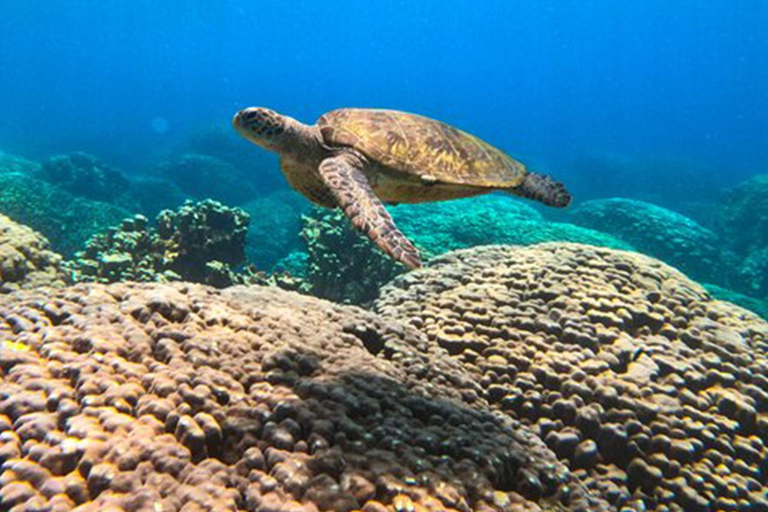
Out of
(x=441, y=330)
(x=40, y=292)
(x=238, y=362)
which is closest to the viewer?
(x=238, y=362)

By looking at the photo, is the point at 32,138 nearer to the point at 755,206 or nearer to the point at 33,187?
the point at 33,187

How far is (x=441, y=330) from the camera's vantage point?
4.50 m

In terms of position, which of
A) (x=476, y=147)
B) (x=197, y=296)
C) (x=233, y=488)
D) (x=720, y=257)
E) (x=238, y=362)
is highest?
(x=720, y=257)

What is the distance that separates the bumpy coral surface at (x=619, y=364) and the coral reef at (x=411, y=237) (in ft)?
6.74

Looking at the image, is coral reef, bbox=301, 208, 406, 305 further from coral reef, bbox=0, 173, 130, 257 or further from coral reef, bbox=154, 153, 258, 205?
coral reef, bbox=154, 153, 258, 205

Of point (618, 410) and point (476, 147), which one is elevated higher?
point (476, 147)

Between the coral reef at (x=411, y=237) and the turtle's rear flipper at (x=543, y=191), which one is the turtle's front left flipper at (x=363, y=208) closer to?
the turtle's rear flipper at (x=543, y=191)

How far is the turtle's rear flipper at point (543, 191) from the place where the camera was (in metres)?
4.90

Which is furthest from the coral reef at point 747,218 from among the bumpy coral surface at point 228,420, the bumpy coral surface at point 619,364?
the bumpy coral surface at point 228,420

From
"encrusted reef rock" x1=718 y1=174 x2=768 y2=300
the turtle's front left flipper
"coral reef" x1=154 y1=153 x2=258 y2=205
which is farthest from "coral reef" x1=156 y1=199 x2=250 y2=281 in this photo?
"encrusted reef rock" x1=718 y1=174 x2=768 y2=300

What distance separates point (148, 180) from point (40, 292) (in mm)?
17339

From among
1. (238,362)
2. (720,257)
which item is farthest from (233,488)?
(720,257)

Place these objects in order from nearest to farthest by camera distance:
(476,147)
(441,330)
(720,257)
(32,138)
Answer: (441,330) → (476,147) → (720,257) → (32,138)

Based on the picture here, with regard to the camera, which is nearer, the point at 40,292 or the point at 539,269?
the point at 40,292
